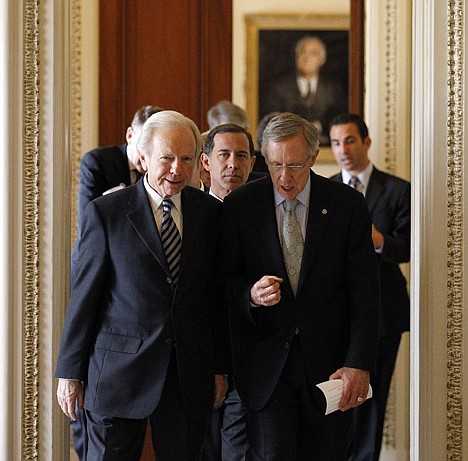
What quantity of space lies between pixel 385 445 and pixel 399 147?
6.72ft

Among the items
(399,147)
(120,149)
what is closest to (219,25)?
(399,147)

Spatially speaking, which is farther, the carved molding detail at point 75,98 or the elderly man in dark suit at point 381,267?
the carved molding detail at point 75,98

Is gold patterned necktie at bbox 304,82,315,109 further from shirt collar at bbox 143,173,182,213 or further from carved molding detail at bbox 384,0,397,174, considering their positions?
shirt collar at bbox 143,173,182,213

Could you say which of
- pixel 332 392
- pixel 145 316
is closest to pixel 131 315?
pixel 145 316

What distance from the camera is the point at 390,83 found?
23.9ft

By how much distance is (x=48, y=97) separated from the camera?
4.77 meters

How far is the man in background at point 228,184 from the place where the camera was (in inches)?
181

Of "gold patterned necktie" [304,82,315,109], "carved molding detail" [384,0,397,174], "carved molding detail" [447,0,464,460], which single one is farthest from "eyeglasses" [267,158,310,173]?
"gold patterned necktie" [304,82,315,109]

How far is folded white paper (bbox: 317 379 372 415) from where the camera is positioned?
4016 millimetres

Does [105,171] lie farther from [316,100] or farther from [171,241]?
[316,100]

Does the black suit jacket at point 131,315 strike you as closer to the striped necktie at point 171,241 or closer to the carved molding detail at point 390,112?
the striped necktie at point 171,241

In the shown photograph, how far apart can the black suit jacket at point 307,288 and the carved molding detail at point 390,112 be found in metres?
3.09

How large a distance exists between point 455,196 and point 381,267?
142 centimetres

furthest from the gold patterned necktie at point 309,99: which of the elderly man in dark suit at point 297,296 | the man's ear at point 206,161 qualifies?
the elderly man in dark suit at point 297,296
